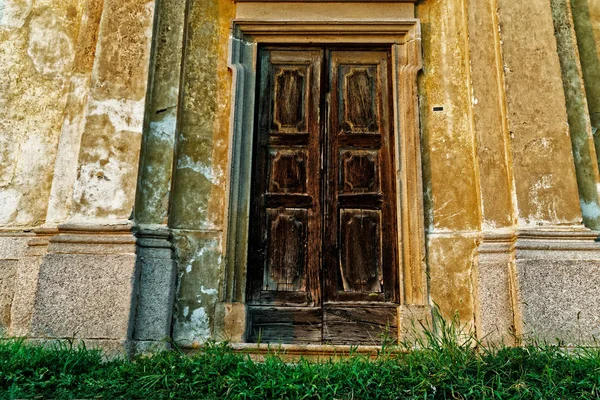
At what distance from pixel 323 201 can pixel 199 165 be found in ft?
3.81

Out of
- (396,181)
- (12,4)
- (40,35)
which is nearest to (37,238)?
(40,35)

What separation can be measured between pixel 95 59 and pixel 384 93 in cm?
266

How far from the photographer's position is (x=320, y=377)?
3.78 metres

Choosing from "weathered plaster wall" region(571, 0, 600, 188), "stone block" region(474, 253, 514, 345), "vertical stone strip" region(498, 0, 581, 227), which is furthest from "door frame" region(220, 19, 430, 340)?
"weathered plaster wall" region(571, 0, 600, 188)

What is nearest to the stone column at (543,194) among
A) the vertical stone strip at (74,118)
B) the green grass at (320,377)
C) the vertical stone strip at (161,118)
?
the green grass at (320,377)

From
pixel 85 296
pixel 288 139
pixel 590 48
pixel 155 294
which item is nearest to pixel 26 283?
pixel 85 296

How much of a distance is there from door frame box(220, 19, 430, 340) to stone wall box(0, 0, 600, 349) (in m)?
0.09

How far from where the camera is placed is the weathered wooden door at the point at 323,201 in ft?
17.6

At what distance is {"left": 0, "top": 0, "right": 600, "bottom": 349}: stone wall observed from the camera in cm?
485

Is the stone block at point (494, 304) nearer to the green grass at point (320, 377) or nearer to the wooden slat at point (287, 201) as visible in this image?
the green grass at point (320, 377)

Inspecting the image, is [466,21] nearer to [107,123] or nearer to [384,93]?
[384,93]

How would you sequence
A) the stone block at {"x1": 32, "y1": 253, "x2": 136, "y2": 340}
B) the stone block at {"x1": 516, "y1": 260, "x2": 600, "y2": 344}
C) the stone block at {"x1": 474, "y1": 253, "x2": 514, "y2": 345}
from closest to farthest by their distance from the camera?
the stone block at {"x1": 516, "y1": 260, "x2": 600, "y2": 344}
the stone block at {"x1": 32, "y1": 253, "x2": 136, "y2": 340}
the stone block at {"x1": 474, "y1": 253, "x2": 514, "y2": 345}

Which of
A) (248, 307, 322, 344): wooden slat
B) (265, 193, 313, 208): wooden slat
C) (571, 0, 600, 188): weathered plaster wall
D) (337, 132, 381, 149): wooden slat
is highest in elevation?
(571, 0, 600, 188): weathered plaster wall

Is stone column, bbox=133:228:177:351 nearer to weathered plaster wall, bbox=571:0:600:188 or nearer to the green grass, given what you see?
the green grass
